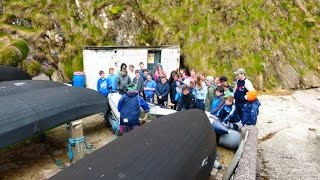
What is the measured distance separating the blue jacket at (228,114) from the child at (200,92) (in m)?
1.10

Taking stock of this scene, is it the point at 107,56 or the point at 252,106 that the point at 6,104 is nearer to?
the point at 252,106

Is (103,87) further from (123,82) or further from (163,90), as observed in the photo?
(163,90)

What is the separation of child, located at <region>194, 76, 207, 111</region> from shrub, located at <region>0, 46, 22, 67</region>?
13773 mm

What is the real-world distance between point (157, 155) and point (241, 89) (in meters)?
6.35

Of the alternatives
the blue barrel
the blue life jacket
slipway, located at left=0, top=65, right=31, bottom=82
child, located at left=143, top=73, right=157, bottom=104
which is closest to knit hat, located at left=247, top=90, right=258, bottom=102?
the blue life jacket

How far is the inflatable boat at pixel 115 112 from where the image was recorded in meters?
13.0

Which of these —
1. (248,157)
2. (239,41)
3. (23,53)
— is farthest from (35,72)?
(248,157)

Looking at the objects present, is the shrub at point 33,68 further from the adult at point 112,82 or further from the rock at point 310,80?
the rock at point 310,80

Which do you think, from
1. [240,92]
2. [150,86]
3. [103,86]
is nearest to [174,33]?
[150,86]

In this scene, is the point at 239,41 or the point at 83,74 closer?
the point at 83,74

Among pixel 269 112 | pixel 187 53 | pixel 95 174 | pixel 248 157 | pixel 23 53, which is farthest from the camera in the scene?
pixel 187 53

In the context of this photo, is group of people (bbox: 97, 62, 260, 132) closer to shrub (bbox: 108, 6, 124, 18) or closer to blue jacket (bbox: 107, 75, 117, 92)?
blue jacket (bbox: 107, 75, 117, 92)

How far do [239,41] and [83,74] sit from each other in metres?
12.1

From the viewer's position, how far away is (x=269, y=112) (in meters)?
16.8
